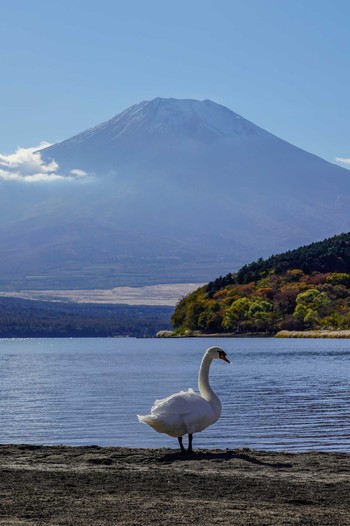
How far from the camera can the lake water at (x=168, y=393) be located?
22719mm

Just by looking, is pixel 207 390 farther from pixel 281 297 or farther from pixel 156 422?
pixel 281 297

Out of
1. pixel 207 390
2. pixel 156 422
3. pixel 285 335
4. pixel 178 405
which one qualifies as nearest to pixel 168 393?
pixel 207 390

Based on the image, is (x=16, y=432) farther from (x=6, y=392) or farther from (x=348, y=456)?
(x=6, y=392)

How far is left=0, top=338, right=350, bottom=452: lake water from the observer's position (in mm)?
22719

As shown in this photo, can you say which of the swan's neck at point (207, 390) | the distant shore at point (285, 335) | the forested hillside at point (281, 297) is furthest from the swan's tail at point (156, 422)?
the forested hillside at point (281, 297)

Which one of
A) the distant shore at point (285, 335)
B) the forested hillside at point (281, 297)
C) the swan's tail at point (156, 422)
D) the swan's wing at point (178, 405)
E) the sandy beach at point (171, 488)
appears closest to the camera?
the sandy beach at point (171, 488)

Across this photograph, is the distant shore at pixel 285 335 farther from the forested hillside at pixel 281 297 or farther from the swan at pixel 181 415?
the swan at pixel 181 415

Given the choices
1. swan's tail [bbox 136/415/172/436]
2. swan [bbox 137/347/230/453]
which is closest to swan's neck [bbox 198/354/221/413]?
swan [bbox 137/347/230/453]

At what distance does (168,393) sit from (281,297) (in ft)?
273

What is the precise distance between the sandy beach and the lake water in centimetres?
392

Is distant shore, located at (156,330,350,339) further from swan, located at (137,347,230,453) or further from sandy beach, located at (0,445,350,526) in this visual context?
sandy beach, located at (0,445,350,526)

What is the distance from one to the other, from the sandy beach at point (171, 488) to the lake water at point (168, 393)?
3.92 m

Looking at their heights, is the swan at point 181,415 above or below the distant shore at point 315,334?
below

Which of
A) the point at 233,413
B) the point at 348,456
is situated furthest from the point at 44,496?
the point at 233,413
